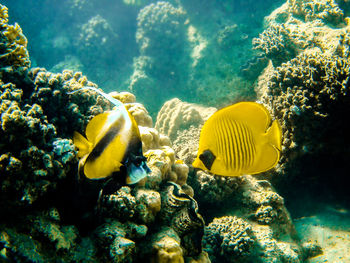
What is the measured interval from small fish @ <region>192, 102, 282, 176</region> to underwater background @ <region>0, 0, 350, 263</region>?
2.81 ft

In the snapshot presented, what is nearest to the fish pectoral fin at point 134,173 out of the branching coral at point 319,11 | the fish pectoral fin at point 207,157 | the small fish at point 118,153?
the small fish at point 118,153

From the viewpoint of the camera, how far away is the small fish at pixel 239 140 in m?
1.51

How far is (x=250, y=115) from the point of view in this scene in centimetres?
153

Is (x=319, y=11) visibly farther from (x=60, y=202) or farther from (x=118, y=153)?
(x=60, y=202)

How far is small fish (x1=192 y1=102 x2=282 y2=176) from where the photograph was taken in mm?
1512

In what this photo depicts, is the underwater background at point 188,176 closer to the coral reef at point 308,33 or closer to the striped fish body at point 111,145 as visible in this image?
the coral reef at point 308,33

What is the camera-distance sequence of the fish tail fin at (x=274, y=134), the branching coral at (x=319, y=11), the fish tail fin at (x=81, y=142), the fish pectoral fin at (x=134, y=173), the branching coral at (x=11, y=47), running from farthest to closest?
the branching coral at (x=319, y=11) < the branching coral at (x=11, y=47) < the fish tail fin at (x=274, y=134) < the fish tail fin at (x=81, y=142) < the fish pectoral fin at (x=134, y=173)

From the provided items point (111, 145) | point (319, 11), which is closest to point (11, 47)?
point (111, 145)

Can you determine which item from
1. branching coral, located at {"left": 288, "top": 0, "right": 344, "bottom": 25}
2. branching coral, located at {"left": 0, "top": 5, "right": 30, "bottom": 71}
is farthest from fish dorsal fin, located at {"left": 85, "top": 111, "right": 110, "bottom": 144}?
branching coral, located at {"left": 288, "top": 0, "right": 344, "bottom": 25}

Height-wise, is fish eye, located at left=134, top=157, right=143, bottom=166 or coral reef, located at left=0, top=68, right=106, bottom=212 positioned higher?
coral reef, located at left=0, top=68, right=106, bottom=212

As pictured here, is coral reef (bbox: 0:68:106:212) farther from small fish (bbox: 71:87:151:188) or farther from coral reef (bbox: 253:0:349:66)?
coral reef (bbox: 253:0:349:66)

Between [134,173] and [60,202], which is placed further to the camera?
[60,202]

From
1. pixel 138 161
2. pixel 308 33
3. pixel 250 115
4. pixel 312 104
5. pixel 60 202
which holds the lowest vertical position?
pixel 60 202

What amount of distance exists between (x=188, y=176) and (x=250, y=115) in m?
2.36
